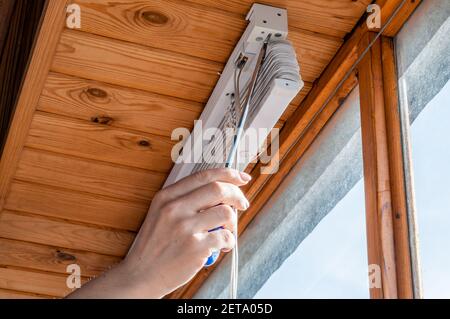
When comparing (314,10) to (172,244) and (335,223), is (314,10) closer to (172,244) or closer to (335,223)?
(335,223)

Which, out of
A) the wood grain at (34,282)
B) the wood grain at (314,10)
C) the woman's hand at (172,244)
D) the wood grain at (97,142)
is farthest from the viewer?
the wood grain at (34,282)

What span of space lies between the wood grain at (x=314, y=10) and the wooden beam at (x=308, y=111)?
3 cm

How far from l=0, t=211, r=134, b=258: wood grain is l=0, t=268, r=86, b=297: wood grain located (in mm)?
190

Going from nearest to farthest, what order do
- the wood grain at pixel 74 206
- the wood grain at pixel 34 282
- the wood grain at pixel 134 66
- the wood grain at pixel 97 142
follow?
the wood grain at pixel 134 66
the wood grain at pixel 97 142
the wood grain at pixel 74 206
the wood grain at pixel 34 282

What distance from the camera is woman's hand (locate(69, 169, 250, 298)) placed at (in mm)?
1022

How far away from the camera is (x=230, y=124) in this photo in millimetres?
1727

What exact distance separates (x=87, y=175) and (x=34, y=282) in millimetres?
682

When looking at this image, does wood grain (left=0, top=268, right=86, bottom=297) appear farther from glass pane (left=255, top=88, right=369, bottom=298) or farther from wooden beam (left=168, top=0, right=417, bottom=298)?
glass pane (left=255, top=88, right=369, bottom=298)

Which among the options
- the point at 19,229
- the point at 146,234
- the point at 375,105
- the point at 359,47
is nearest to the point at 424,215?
the point at 375,105

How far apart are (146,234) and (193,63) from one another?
0.82 m

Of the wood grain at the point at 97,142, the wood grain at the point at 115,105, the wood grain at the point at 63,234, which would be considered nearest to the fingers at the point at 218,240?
the wood grain at the point at 115,105

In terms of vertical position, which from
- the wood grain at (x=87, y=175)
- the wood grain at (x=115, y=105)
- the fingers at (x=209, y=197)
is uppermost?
the wood grain at (x=115, y=105)

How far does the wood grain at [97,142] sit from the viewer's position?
2014 millimetres

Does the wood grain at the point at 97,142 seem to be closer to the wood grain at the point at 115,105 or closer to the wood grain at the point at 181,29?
the wood grain at the point at 115,105
